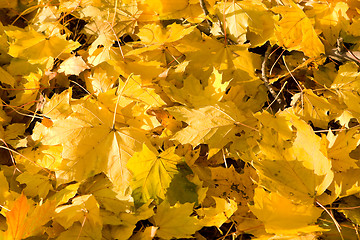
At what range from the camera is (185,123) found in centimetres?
99

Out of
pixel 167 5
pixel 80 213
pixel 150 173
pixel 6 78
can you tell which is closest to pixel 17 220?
pixel 80 213

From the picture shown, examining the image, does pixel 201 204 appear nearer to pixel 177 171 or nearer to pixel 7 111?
pixel 177 171

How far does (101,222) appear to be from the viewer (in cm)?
85

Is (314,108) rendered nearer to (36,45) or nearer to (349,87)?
(349,87)

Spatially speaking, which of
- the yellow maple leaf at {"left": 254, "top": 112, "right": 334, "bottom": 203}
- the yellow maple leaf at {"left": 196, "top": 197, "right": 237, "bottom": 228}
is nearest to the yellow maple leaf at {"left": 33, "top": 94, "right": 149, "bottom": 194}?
the yellow maple leaf at {"left": 196, "top": 197, "right": 237, "bottom": 228}

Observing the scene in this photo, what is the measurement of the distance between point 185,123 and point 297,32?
421 millimetres

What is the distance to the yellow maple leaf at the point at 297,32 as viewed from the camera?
0.95 m

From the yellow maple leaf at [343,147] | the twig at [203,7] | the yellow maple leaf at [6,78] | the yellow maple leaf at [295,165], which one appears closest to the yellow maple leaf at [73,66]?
the yellow maple leaf at [6,78]

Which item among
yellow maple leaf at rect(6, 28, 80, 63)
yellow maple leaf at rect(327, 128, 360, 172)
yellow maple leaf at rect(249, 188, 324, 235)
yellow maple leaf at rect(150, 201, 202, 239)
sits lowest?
yellow maple leaf at rect(150, 201, 202, 239)

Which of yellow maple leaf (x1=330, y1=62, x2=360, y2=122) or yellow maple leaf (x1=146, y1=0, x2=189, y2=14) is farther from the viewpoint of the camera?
yellow maple leaf (x1=146, y1=0, x2=189, y2=14)

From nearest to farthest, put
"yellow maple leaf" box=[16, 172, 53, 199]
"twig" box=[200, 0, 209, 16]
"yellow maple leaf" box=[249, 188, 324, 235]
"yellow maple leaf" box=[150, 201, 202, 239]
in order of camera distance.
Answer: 1. "yellow maple leaf" box=[249, 188, 324, 235]
2. "yellow maple leaf" box=[150, 201, 202, 239]
3. "yellow maple leaf" box=[16, 172, 53, 199]
4. "twig" box=[200, 0, 209, 16]

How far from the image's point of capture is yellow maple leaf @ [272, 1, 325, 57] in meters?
0.95

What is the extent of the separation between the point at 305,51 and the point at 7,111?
0.98 m

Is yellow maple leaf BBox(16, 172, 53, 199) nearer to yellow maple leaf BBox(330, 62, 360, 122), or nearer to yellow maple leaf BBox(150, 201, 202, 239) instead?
yellow maple leaf BBox(150, 201, 202, 239)
